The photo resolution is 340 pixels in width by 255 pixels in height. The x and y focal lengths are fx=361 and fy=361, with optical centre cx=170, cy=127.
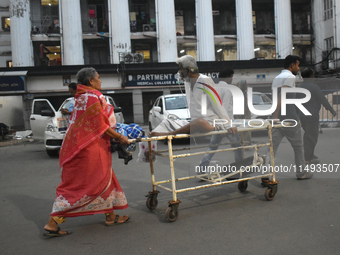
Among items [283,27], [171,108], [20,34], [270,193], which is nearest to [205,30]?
[283,27]

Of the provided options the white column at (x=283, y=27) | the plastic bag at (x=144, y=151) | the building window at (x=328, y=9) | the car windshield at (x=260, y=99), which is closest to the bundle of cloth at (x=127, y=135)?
the plastic bag at (x=144, y=151)

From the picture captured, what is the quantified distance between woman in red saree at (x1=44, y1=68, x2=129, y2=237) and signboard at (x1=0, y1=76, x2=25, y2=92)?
2070 cm

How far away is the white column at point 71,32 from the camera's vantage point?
Answer: 1002 inches

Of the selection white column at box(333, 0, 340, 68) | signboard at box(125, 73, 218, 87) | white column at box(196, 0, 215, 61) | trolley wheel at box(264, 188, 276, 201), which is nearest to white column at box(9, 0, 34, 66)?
signboard at box(125, 73, 218, 87)

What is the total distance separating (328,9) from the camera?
93.1 ft

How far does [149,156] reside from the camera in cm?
464

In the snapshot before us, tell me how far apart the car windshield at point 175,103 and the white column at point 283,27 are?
17.5 m

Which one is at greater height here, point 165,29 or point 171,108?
point 165,29

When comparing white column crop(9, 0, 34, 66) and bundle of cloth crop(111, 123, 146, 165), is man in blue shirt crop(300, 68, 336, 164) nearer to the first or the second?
bundle of cloth crop(111, 123, 146, 165)

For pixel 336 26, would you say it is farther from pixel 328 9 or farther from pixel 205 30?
pixel 205 30

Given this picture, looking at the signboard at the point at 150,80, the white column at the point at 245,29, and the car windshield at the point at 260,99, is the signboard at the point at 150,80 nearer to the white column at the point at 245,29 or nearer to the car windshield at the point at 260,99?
the white column at the point at 245,29

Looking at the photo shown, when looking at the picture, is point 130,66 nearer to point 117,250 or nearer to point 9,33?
point 9,33

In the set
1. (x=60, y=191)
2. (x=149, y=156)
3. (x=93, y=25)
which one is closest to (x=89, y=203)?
(x=60, y=191)

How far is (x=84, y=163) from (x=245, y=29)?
2580 cm
